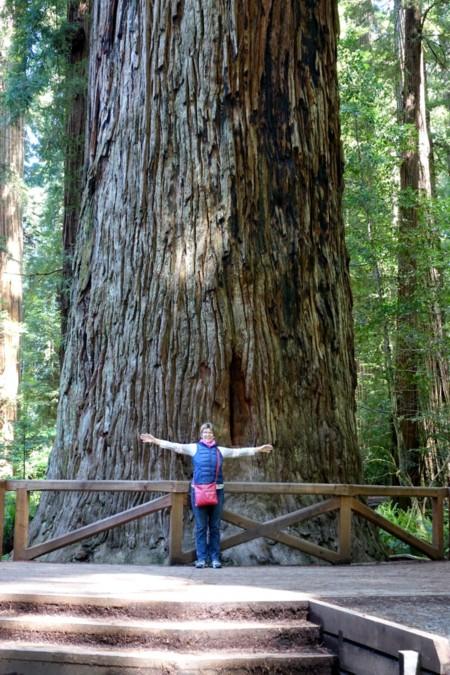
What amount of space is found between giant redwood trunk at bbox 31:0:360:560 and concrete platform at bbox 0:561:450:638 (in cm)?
109

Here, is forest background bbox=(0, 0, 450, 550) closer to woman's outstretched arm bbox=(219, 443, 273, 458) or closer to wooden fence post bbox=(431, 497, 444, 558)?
wooden fence post bbox=(431, 497, 444, 558)

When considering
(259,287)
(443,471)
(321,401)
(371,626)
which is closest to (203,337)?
(259,287)

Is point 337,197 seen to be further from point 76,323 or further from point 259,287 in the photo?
point 76,323

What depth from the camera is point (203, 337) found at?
30.7ft

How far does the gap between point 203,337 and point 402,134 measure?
10.4 meters

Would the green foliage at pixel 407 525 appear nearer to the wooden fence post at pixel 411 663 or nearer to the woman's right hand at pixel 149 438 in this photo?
the woman's right hand at pixel 149 438

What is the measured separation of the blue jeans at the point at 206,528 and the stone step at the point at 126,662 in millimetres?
2983

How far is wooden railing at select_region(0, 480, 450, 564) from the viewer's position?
28.0 ft

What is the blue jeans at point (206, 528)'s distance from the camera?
8312 mm

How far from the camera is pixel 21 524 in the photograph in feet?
29.4

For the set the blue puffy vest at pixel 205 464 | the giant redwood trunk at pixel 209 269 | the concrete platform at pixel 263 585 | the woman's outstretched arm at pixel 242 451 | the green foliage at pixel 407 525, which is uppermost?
the giant redwood trunk at pixel 209 269

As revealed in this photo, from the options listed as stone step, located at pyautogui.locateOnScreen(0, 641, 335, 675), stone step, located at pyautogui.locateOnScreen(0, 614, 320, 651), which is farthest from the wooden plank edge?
stone step, located at pyautogui.locateOnScreen(0, 641, 335, 675)

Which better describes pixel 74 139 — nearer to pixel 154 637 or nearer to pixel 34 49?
pixel 34 49

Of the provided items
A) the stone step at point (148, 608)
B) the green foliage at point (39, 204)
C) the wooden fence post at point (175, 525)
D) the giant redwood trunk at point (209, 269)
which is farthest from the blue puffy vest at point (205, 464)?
the green foliage at point (39, 204)
